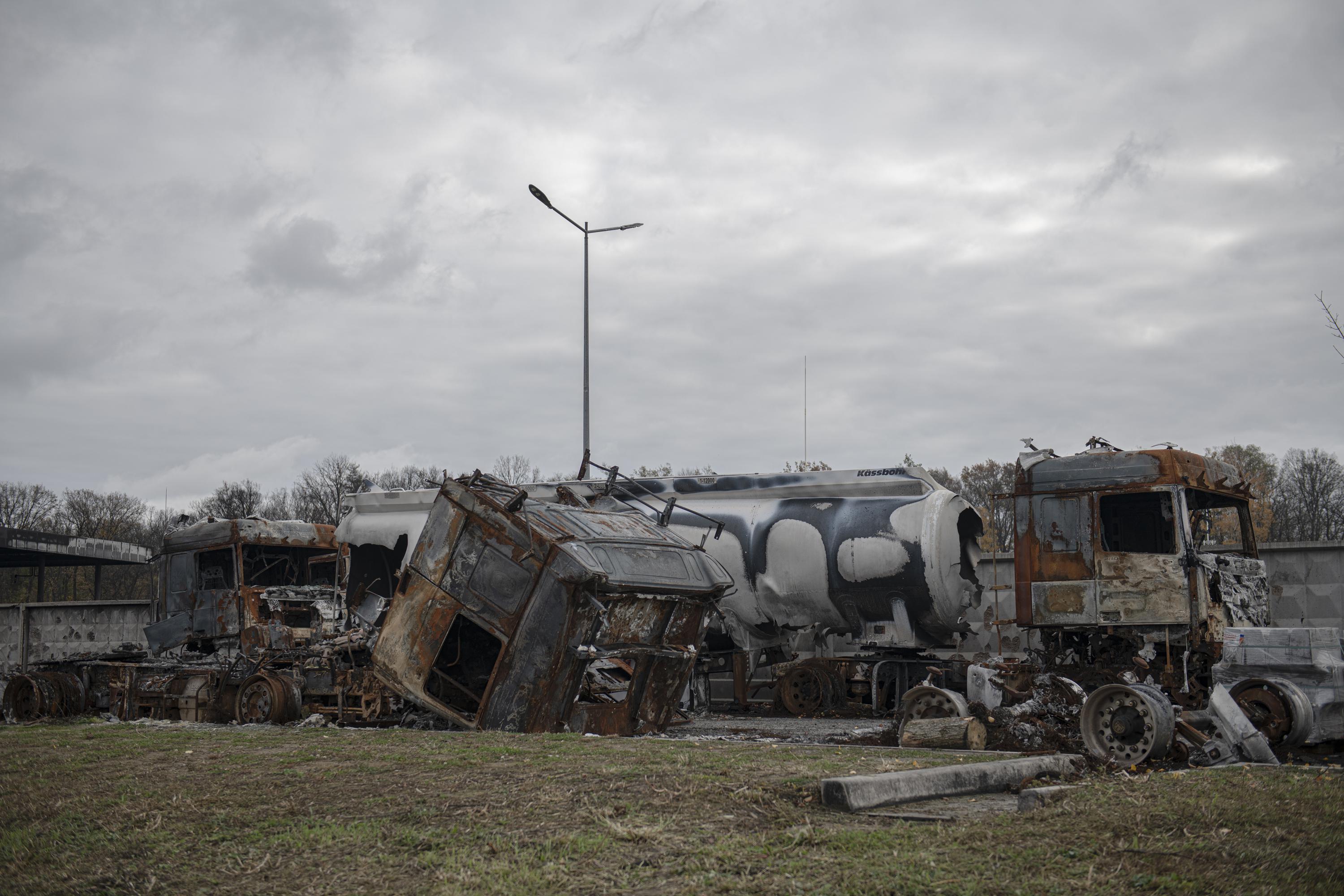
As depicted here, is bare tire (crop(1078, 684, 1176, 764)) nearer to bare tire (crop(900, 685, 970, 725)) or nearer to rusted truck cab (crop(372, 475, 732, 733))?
bare tire (crop(900, 685, 970, 725))

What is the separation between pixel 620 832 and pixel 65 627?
25.9 meters

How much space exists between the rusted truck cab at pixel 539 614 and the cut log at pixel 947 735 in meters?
2.79

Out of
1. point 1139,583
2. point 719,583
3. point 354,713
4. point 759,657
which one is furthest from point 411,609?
point 1139,583

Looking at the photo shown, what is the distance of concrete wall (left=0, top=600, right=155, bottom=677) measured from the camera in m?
26.5

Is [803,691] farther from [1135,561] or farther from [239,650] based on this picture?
[239,650]

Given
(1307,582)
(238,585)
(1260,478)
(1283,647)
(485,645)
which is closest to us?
(1283,647)

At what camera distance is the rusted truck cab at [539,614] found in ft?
37.6

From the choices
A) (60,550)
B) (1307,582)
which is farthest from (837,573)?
(60,550)

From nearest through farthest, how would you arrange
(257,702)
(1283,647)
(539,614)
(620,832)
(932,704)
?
(620,832), (1283,647), (539,614), (932,704), (257,702)

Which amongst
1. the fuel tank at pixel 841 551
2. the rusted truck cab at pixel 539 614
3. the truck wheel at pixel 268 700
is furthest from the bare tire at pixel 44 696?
the fuel tank at pixel 841 551

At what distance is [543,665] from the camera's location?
11.4m

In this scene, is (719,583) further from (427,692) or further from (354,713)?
(354,713)

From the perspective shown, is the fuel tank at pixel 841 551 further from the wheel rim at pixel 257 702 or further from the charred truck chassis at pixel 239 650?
the wheel rim at pixel 257 702

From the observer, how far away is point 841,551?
15664mm
